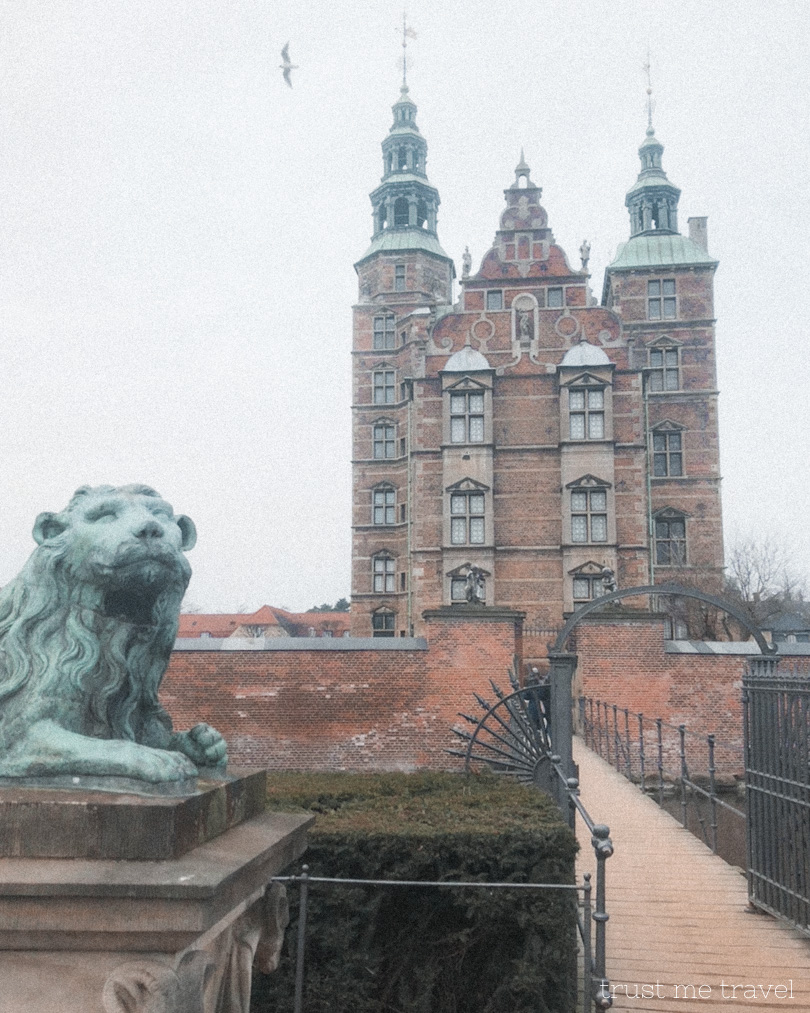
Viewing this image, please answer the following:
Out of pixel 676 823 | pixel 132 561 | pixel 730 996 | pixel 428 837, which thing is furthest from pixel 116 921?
pixel 676 823

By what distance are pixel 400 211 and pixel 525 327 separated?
11468mm

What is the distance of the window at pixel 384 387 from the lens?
34688mm

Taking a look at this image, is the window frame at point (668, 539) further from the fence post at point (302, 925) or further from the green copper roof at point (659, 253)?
the fence post at point (302, 925)

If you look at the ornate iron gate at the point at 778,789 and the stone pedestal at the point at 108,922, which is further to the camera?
the ornate iron gate at the point at 778,789

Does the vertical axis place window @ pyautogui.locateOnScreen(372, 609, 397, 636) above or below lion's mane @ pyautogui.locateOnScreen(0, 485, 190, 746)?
above

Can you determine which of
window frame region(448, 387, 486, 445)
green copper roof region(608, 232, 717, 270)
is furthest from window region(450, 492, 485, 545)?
green copper roof region(608, 232, 717, 270)

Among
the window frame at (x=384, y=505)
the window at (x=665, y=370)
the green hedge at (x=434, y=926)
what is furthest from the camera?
the window frame at (x=384, y=505)

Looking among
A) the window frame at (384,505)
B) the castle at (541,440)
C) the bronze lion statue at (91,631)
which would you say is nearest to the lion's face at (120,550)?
the bronze lion statue at (91,631)

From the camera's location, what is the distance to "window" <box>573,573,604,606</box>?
91.2 feet

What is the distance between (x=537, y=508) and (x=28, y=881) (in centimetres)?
2710

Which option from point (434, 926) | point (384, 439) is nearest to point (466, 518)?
point (384, 439)

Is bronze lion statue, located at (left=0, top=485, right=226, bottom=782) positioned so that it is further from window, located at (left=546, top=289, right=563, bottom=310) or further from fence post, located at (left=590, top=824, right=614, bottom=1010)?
window, located at (left=546, top=289, right=563, bottom=310)

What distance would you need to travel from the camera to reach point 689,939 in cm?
666

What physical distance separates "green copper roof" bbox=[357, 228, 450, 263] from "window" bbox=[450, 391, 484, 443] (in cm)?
990
